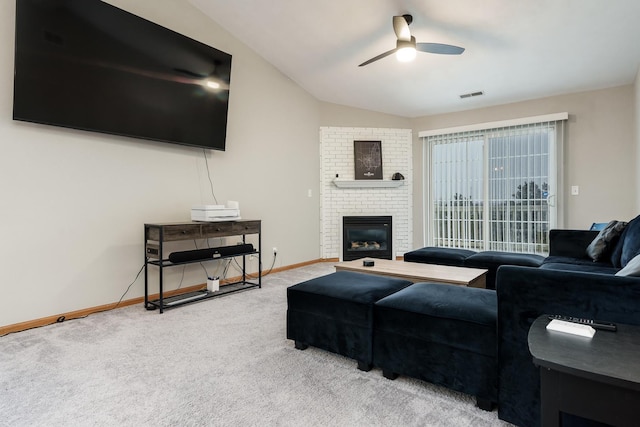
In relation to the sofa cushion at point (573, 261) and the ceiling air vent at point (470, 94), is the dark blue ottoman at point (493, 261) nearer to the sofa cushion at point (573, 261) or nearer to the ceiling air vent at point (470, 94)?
the sofa cushion at point (573, 261)

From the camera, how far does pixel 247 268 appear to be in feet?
14.6

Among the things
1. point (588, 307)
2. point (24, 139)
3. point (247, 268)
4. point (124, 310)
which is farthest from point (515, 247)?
point (24, 139)

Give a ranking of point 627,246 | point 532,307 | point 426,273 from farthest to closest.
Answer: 1. point 426,273
2. point 627,246
3. point 532,307

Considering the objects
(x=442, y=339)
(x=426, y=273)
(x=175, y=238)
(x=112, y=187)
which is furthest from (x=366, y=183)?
(x=442, y=339)

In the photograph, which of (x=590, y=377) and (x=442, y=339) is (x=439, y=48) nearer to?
(x=442, y=339)

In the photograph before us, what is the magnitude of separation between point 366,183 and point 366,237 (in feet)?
2.91

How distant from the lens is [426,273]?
113 inches

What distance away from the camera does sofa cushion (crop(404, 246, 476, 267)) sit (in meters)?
3.68

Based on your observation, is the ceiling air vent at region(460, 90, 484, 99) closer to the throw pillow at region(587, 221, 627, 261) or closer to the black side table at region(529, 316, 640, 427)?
the throw pillow at region(587, 221, 627, 261)

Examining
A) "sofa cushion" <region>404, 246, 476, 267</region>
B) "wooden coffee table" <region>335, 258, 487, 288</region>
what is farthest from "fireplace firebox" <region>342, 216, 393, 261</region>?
"wooden coffee table" <region>335, 258, 487, 288</region>

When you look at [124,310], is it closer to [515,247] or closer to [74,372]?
[74,372]

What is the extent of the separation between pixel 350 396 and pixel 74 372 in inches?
60.8

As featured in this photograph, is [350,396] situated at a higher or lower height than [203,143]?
lower

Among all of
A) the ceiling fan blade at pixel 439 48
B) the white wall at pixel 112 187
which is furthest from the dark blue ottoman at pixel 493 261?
the white wall at pixel 112 187
